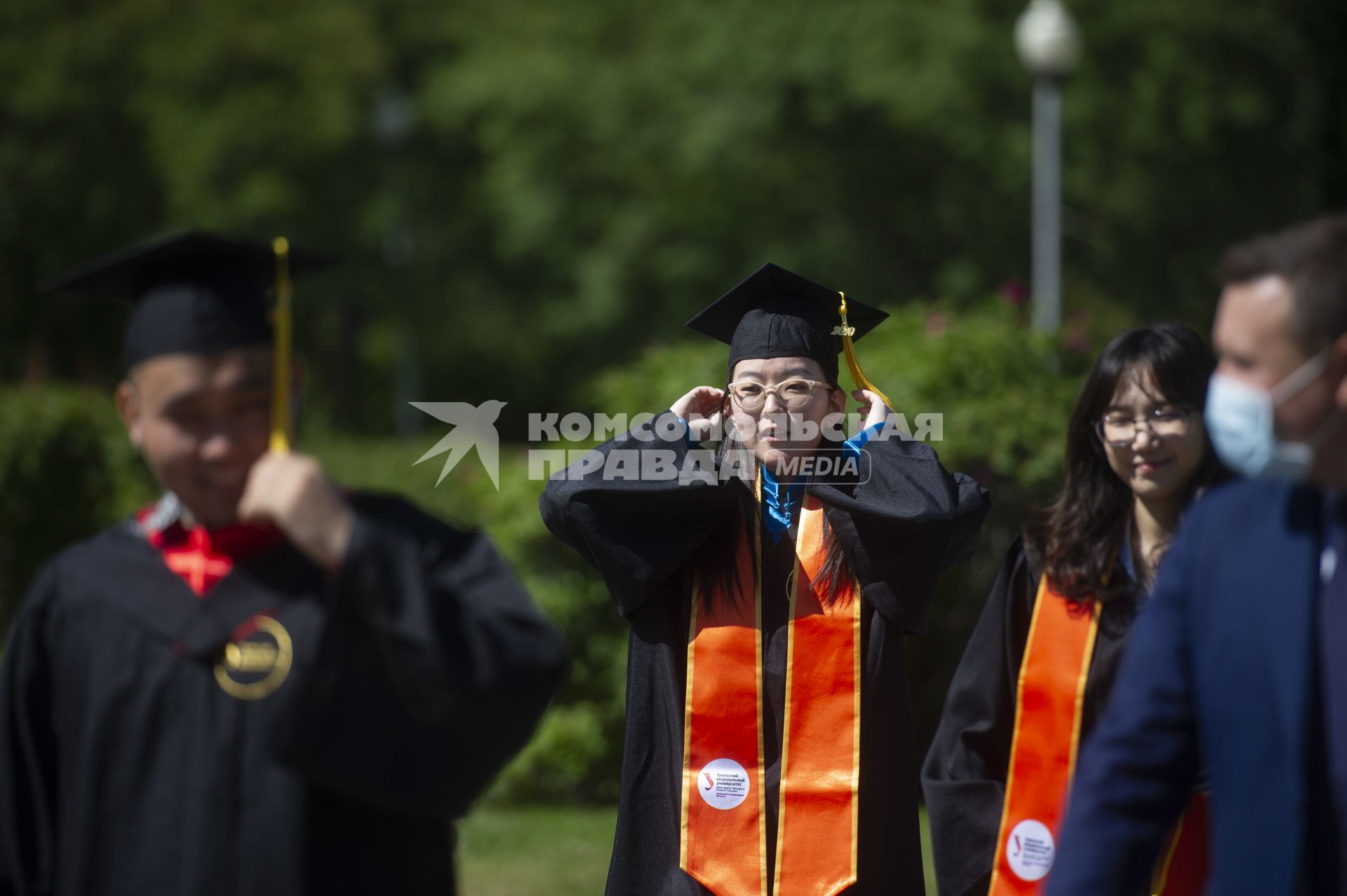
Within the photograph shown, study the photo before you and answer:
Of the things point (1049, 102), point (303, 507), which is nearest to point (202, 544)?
point (303, 507)

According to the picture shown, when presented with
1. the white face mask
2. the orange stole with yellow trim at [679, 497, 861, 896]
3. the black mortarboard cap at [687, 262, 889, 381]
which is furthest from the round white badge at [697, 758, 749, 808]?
the white face mask

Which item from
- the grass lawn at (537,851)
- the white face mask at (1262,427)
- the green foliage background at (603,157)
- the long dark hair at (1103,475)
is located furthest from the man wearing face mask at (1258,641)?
the green foliage background at (603,157)

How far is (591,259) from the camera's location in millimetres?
21609

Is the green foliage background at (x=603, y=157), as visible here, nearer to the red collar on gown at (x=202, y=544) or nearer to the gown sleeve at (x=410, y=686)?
the red collar on gown at (x=202, y=544)

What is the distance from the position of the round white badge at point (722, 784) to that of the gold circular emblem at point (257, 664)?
1413 millimetres

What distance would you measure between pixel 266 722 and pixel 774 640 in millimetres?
1538

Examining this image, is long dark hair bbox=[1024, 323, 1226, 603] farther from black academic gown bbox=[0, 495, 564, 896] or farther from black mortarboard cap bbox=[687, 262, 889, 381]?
black academic gown bbox=[0, 495, 564, 896]

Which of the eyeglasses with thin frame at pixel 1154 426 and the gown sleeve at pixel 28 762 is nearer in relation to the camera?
the gown sleeve at pixel 28 762

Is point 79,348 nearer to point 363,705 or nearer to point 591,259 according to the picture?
point 591,259

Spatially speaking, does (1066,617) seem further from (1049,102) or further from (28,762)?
(1049,102)

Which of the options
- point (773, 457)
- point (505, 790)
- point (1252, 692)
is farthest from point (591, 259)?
point (1252, 692)

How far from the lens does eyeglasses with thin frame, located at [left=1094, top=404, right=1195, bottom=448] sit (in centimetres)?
349

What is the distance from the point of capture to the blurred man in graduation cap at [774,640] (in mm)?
3484

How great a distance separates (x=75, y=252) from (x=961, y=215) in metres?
13.0
